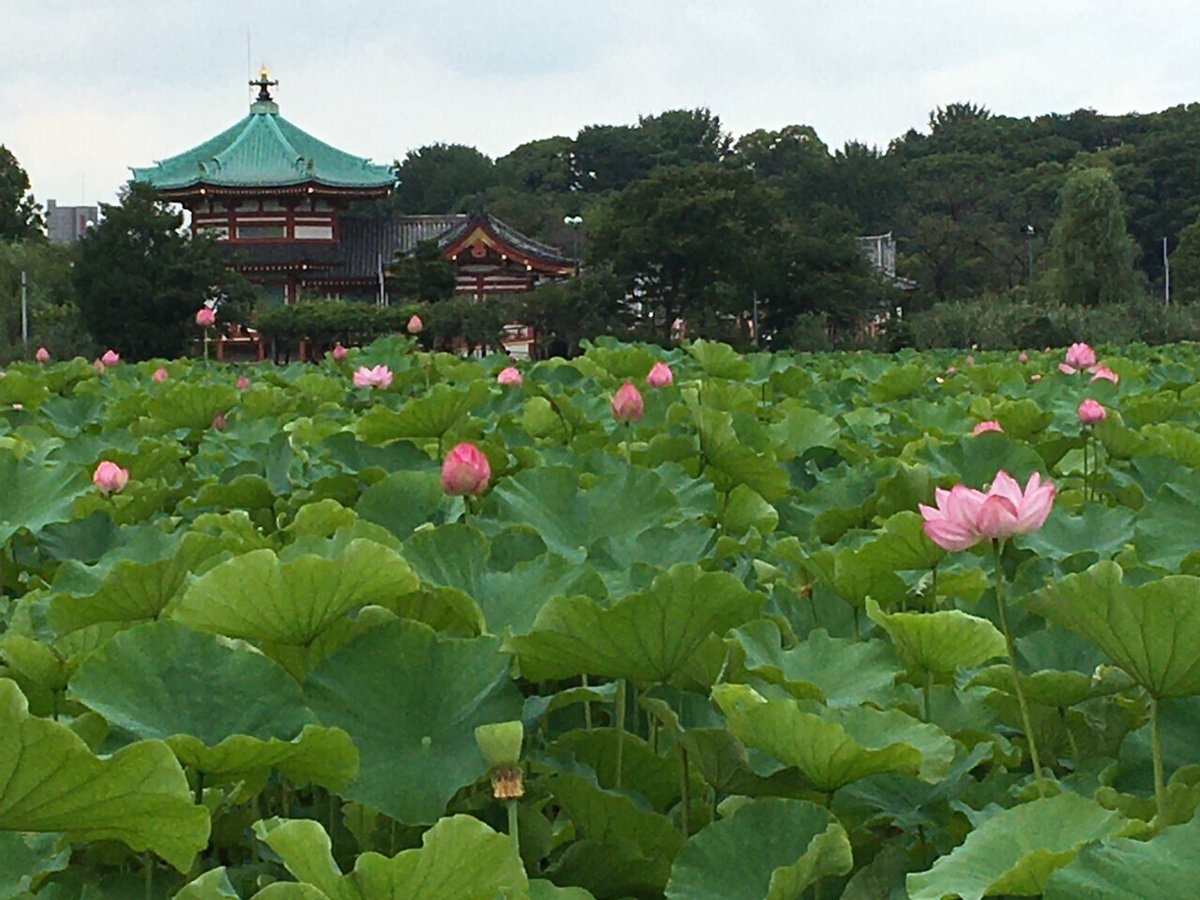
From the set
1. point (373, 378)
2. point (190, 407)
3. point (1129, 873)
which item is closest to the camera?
point (1129, 873)

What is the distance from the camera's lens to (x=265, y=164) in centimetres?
2730

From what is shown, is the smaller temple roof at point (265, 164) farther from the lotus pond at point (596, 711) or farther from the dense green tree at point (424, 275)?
the lotus pond at point (596, 711)

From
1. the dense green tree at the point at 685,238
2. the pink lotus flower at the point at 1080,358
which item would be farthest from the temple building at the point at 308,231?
the pink lotus flower at the point at 1080,358

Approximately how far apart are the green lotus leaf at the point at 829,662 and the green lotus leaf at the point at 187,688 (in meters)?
0.24

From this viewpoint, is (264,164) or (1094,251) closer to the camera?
(264,164)

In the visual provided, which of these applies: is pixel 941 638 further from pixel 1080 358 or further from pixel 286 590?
pixel 1080 358

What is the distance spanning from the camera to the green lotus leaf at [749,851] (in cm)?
61

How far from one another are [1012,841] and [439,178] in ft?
159

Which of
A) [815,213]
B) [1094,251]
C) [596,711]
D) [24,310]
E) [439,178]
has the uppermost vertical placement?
[439,178]

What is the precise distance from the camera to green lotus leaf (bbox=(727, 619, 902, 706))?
0.80m

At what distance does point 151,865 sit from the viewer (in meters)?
0.64

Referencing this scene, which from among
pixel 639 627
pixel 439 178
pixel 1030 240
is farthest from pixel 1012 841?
pixel 439 178

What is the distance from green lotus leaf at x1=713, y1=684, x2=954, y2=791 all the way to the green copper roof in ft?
86.9

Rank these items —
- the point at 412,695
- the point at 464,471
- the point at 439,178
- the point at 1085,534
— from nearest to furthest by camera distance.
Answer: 1. the point at 412,695
2. the point at 464,471
3. the point at 1085,534
4. the point at 439,178
